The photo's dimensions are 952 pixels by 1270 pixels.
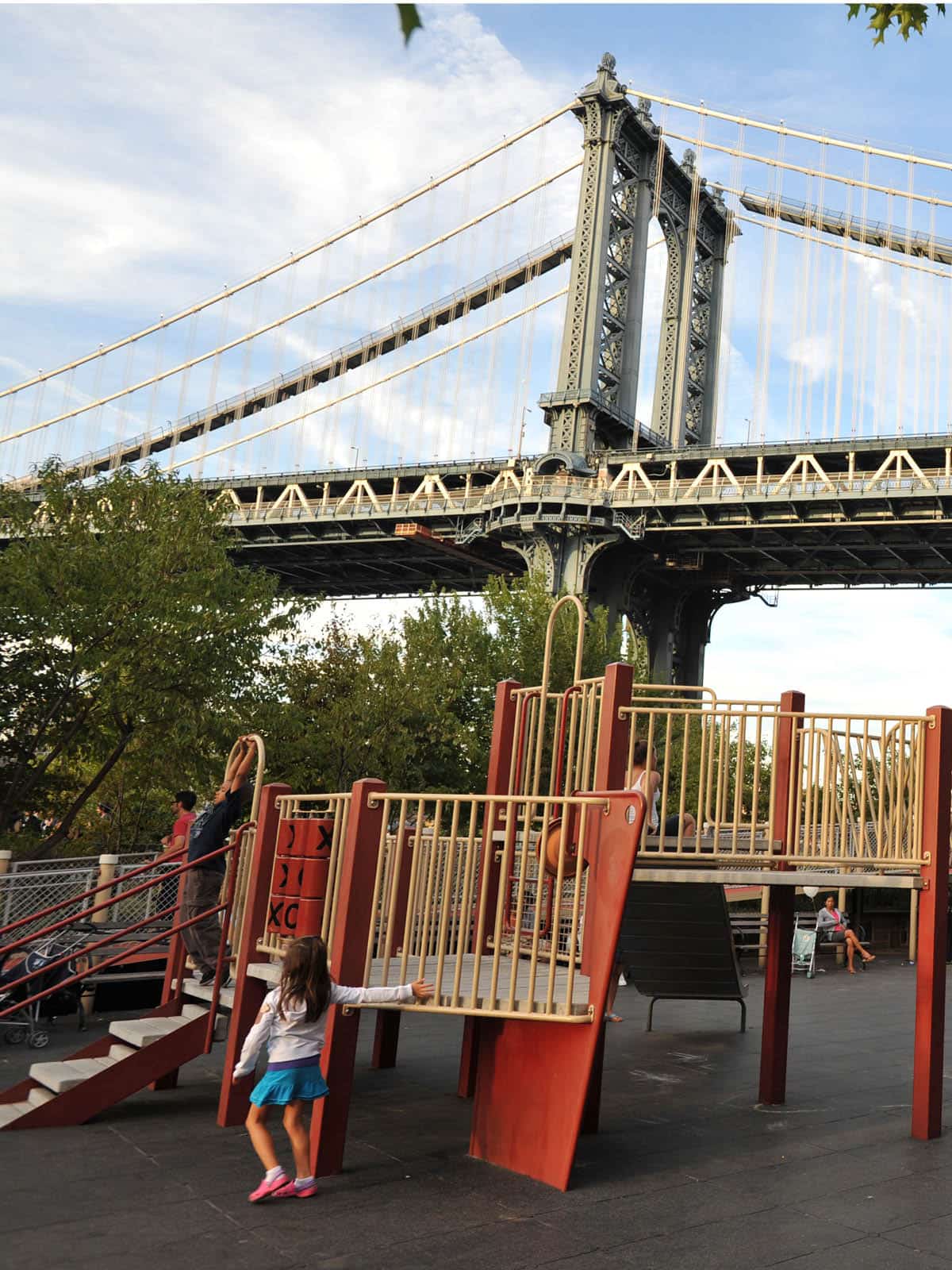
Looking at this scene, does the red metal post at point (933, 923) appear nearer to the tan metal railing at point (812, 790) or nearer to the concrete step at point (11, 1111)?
the tan metal railing at point (812, 790)

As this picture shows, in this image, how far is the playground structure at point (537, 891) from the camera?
A: 22.6 feet

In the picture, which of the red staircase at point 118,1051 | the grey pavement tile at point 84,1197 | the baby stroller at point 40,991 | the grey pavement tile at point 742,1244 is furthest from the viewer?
the baby stroller at point 40,991

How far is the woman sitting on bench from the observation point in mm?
19469

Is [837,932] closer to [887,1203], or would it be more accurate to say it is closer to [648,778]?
[648,778]

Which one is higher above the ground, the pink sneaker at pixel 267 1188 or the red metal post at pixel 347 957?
the red metal post at pixel 347 957

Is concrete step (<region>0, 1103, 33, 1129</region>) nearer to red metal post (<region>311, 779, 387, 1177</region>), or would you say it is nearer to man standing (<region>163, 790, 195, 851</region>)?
red metal post (<region>311, 779, 387, 1177</region>)

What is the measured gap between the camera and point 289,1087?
21.4ft

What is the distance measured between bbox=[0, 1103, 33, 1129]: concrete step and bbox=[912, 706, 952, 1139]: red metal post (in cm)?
596

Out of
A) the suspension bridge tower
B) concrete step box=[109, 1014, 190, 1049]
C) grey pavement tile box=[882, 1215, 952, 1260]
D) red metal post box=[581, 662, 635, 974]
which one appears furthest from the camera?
the suspension bridge tower

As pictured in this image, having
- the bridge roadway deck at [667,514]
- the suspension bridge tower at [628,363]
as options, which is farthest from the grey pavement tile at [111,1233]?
the bridge roadway deck at [667,514]

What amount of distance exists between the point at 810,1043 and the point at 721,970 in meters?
1.30

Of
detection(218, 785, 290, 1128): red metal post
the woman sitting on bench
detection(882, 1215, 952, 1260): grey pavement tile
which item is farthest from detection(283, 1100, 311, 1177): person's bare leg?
the woman sitting on bench

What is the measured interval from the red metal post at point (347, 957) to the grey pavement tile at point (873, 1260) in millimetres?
2619

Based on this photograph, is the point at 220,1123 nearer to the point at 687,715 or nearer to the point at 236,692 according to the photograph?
the point at 687,715
